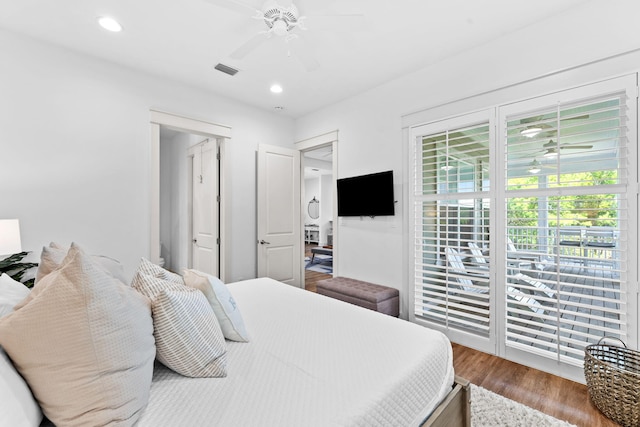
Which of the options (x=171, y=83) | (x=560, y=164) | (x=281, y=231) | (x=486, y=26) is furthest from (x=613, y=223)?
(x=171, y=83)

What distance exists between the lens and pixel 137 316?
3.16ft

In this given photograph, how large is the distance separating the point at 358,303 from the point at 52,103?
3470mm

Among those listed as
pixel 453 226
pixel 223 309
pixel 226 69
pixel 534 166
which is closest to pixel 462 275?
pixel 453 226

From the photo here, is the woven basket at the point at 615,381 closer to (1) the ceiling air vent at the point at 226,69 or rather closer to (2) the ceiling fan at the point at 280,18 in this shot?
(2) the ceiling fan at the point at 280,18

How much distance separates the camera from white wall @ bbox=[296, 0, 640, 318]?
204cm

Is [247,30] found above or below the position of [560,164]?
above

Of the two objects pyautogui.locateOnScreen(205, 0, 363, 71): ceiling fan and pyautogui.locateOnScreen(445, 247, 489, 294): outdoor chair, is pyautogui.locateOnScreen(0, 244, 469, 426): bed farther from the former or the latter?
pyautogui.locateOnScreen(205, 0, 363, 71): ceiling fan

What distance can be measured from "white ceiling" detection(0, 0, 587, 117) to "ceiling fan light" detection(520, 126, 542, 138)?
856 millimetres

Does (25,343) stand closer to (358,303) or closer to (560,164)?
(358,303)

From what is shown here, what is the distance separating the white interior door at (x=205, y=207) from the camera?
3885mm

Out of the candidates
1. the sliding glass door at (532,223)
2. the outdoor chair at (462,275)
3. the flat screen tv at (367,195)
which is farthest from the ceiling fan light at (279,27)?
the outdoor chair at (462,275)

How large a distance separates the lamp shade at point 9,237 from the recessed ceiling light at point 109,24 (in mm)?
Answer: 1683

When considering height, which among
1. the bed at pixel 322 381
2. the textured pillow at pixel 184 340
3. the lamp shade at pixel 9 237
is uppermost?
the lamp shade at pixel 9 237

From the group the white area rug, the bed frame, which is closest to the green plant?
the bed frame
